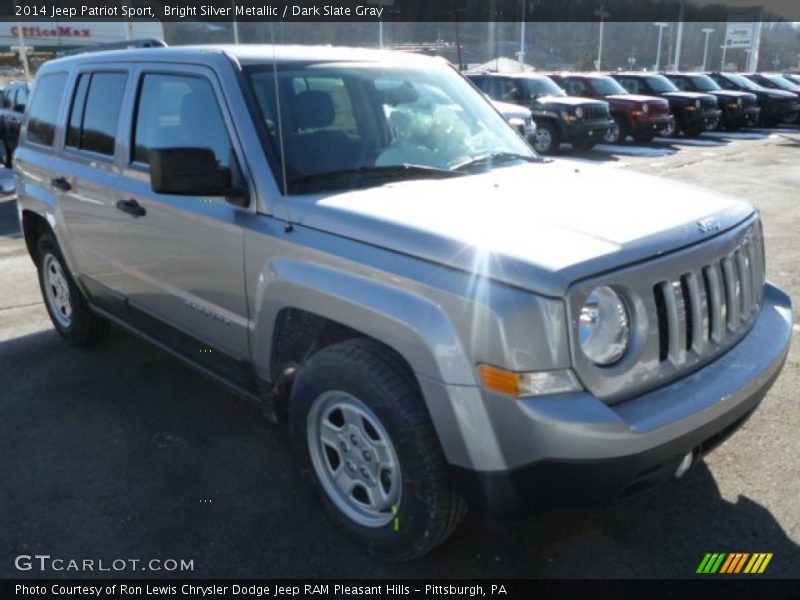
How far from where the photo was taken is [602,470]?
231 centimetres

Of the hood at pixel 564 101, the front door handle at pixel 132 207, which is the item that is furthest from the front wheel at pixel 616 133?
the front door handle at pixel 132 207

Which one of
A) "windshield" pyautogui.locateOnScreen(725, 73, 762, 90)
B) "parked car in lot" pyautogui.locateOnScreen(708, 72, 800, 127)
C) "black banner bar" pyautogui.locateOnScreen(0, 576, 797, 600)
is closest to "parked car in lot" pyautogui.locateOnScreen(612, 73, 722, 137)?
"parked car in lot" pyautogui.locateOnScreen(708, 72, 800, 127)

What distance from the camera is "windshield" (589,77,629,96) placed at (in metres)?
18.9

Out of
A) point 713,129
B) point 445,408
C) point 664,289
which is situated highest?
point 664,289

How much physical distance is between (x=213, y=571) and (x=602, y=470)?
1.56m

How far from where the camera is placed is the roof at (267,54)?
341cm

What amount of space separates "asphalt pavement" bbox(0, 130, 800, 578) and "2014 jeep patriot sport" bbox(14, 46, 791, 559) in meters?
0.33

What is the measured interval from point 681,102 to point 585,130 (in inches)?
Result: 213

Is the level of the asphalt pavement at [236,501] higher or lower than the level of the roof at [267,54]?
lower

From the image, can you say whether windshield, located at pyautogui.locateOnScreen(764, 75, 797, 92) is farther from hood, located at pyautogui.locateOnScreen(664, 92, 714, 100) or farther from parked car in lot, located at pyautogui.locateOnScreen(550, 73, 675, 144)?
parked car in lot, located at pyautogui.locateOnScreen(550, 73, 675, 144)

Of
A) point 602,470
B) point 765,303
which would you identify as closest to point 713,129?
point 765,303

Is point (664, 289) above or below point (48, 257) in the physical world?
above

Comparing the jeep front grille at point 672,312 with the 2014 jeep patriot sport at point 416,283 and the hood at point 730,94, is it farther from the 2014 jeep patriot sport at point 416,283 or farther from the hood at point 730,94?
the hood at point 730,94

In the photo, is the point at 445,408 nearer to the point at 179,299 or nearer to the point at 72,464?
the point at 179,299
